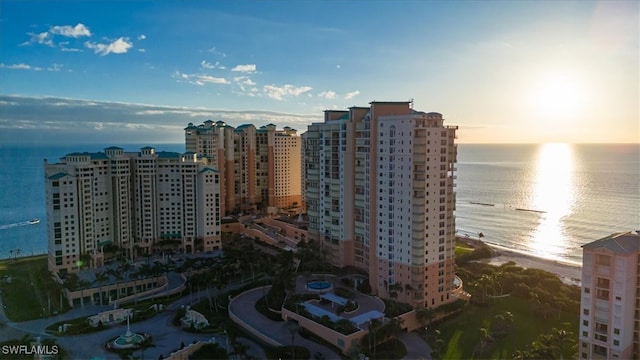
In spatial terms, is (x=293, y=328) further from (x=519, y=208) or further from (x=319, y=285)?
(x=519, y=208)

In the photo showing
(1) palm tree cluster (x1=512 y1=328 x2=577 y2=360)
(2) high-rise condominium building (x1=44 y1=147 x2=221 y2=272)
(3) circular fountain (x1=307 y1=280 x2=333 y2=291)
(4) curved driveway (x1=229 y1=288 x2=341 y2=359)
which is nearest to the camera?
(1) palm tree cluster (x1=512 y1=328 x2=577 y2=360)

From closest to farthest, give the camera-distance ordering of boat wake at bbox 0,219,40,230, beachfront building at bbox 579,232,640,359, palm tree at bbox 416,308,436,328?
beachfront building at bbox 579,232,640,359
palm tree at bbox 416,308,436,328
boat wake at bbox 0,219,40,230

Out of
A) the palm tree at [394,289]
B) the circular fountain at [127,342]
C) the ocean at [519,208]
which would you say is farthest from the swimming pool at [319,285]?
the ocean at [519,208]

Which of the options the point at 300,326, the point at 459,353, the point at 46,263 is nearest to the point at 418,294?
the point at 459,353

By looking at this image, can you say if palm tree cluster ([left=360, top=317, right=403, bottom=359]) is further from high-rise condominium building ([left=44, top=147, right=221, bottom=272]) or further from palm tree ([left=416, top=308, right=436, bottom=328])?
high-rise condominium building ([left=44, top=147, right=221, bottom=272])

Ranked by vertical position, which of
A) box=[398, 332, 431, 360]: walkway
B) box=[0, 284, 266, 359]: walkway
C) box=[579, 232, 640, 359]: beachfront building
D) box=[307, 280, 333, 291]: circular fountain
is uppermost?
box=[579, 232, 640, 359]: beachfront building

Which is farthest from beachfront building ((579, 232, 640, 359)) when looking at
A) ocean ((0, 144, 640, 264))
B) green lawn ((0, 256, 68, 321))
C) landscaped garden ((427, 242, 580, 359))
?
green lawn ((0, 256, 68, 321))
